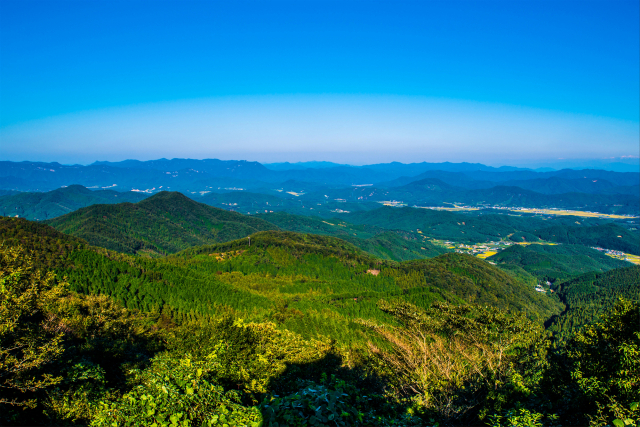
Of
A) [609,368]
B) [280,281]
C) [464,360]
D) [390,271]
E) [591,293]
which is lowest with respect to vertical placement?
[591,293]

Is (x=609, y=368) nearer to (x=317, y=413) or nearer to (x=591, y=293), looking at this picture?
(x=317, y=413)

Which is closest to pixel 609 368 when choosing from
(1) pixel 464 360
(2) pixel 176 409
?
(1) pixel 464 360

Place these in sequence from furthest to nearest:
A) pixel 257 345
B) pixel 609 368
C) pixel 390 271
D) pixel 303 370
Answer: pixel 390 271
pixel 303 370
pixel 257 345
pixel 609 368

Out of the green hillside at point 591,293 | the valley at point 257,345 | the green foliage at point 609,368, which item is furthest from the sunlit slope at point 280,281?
the green foliage at point 609,368

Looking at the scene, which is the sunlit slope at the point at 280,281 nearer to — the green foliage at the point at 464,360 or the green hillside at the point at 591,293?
the green hillside at the point at 591,293

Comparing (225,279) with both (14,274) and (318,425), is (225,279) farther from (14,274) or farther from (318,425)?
(318,425)

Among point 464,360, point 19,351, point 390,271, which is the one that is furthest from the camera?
point 390,271

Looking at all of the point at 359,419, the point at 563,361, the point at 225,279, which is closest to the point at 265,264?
the point at 225,279

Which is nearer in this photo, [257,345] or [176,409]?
[176,409]
